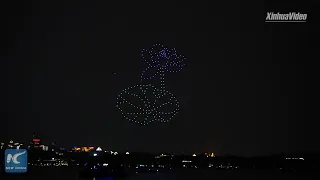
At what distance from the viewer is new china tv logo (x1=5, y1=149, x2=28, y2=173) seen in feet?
37.9

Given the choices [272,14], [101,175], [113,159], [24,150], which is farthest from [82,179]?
[24,150]

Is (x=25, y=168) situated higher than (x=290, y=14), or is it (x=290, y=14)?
(x=290, y=14)

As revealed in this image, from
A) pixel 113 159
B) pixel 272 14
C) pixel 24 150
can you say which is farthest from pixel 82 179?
pixel 24 150

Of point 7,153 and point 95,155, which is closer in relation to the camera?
point 7,153

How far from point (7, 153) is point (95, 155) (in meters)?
122

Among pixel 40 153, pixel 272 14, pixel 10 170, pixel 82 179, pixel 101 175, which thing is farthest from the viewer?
pixel 40 153

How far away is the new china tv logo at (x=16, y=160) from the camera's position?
11547mm

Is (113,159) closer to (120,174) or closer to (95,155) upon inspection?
(95,155)

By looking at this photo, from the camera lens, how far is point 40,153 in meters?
130

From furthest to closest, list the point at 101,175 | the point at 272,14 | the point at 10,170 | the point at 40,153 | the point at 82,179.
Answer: the point at 40,153
the point at 101,175
the point at 82,179
the point at 272,14
the point at 10,170

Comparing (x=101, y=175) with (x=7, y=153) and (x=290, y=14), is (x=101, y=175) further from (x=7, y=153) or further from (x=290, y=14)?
(x=7, y=153)

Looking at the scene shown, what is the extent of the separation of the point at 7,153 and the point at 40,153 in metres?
122

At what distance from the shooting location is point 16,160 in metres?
11.9

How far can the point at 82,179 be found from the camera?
80562 millimetres
